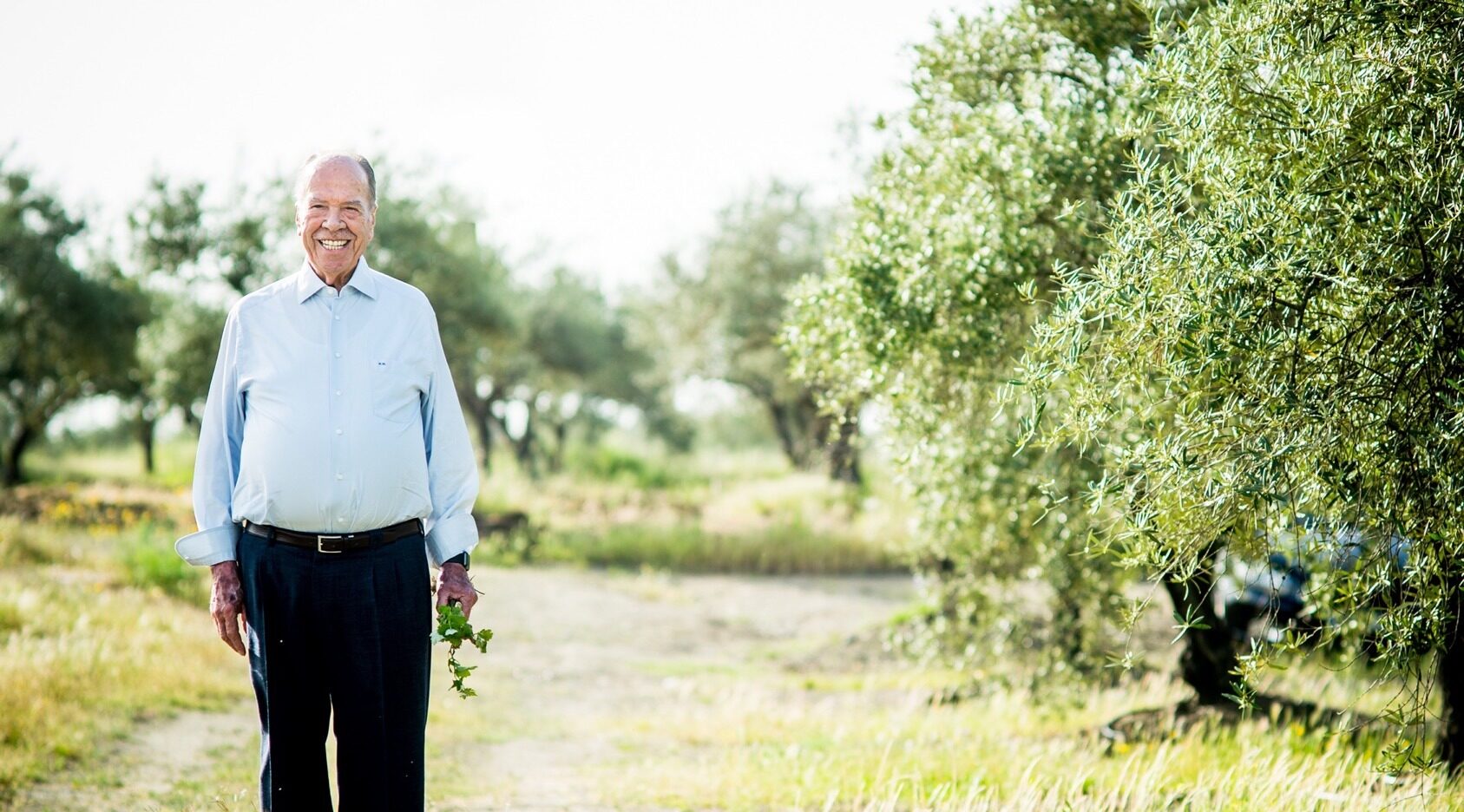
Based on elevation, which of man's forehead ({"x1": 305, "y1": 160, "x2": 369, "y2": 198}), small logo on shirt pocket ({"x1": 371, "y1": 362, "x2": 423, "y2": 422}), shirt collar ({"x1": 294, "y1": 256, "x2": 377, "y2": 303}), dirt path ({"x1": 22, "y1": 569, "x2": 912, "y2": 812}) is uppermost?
man's forehead ({"x1": 305, "y1": 160, "x2": 369, "y2": 198})

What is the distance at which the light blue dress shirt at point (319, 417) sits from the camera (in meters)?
3.61

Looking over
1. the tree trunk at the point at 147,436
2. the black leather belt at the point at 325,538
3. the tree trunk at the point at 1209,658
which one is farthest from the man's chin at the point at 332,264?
the tree trunk at the point at 147,436

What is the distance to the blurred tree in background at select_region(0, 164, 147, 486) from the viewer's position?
82.9ft

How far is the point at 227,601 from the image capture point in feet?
12.1

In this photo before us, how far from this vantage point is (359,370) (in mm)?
3691

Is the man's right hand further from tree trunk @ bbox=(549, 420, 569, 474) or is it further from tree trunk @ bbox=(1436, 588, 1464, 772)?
tree trunk @ bbox=(549, 420, 569, 474)

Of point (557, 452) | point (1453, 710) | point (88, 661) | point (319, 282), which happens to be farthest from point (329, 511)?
point (557, 452)

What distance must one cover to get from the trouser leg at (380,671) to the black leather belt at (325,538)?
0.04m

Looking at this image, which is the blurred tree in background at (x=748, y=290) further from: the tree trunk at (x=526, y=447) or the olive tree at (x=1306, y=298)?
the olive tree at (x=1306, y=298)

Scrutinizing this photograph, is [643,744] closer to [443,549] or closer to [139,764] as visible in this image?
[139,764]

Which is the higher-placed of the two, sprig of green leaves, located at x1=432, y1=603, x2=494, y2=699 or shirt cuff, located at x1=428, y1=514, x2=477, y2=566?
shirt cuff, located at x1=428, y1=514, x2=477, y2=566

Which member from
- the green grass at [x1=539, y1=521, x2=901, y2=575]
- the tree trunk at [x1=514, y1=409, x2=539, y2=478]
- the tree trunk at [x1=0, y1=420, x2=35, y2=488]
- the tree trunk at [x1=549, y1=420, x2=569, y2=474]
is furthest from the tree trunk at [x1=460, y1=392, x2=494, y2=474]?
the tree trunk at [x1=0, y1=420, x2=35, y2=488]

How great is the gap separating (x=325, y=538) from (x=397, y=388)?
0.54 m

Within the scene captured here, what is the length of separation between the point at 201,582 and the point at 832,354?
880 centimetres
